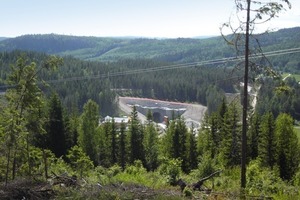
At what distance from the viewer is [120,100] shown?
127 meters

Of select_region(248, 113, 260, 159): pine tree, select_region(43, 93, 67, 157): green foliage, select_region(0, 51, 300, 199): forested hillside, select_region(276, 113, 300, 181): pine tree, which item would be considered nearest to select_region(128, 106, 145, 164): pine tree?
select_region(0, 51, 300, 199): forested hillside

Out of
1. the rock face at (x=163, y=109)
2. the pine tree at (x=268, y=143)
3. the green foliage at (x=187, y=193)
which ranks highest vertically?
the green foliage at (x=187, y=193)

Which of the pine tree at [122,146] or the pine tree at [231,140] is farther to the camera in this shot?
the pine tree at [122,146]

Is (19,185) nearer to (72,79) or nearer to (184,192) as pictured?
(184,192)

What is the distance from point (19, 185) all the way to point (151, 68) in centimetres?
15895

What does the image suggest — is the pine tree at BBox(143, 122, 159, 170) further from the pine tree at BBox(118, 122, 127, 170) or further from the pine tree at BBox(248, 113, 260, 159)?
the pine tree at BBox(248, 113, 260, 159)

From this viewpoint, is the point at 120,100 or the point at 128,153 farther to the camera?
the point at 120,100

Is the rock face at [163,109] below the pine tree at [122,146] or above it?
below

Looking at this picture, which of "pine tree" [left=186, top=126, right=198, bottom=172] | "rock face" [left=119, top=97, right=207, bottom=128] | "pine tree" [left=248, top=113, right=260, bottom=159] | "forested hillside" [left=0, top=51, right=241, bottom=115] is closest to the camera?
"pine tree" [left=248, top=113, right=260, bottom=159]

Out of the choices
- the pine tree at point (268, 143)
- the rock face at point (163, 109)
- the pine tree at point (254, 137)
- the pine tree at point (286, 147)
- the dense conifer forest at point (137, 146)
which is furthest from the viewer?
the rock face at point (163, 109)

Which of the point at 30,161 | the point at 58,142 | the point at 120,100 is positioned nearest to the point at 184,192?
the point at 30,161

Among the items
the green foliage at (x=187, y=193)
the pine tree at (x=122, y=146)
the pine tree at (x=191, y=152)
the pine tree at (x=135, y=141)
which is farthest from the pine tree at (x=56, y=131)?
the green foliage at (x=187, y=193)

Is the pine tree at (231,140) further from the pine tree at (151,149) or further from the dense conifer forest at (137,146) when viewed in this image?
the pine tree at (151,149)

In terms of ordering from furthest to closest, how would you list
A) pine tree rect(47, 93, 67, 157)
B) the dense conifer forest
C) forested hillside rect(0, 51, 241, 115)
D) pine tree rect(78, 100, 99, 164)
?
forested hillside rect(0, 51, 241, 115) → pine tree rect(78, 100, 99, 164) → pine tree rect(47, 93, 67, 157) → the dense conifer forest
